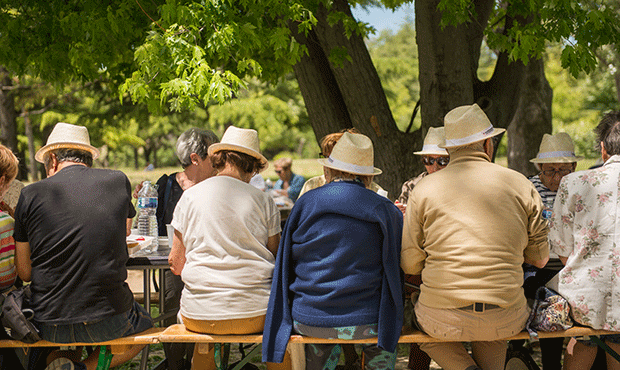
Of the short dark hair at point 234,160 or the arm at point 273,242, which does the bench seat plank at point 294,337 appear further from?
the short dark hair at point 234,160

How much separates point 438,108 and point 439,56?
0.53 meters

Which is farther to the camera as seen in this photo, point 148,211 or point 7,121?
point 7,121

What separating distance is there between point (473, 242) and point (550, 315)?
0.80 m

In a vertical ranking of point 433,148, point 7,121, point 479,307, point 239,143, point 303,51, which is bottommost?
point 479,307

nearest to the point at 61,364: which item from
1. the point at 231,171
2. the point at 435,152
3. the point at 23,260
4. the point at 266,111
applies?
the point at 23,260

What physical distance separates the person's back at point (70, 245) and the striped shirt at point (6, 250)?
0.12 m

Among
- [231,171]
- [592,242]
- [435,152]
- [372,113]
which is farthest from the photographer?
[372,113]

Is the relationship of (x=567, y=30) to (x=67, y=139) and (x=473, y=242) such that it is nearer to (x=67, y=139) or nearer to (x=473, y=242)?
(x=473, y=242)

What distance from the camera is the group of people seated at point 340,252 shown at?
115 inches

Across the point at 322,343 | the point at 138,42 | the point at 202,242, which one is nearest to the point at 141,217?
the point at 202,242

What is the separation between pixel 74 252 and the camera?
10.0 feet

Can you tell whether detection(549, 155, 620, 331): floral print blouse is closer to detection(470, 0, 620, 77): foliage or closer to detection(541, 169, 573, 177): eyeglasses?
detection(541, 169, 573, 177): eyeglasses

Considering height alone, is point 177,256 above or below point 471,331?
above

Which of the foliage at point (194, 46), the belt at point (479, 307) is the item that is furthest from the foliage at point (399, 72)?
the belt at point (479, 307)
